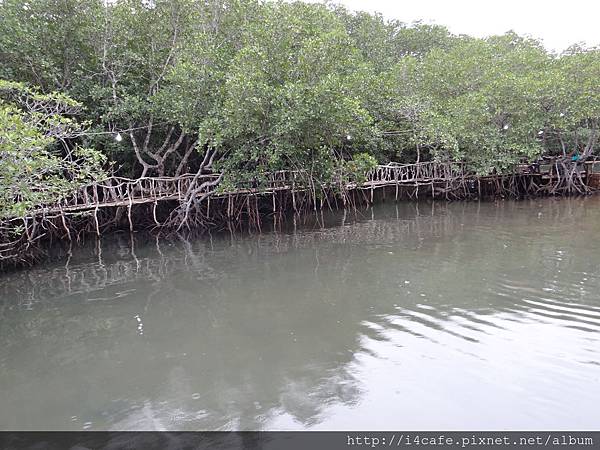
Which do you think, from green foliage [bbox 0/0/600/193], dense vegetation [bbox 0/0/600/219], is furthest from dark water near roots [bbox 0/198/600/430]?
green foliage [bbox 0/0/600/193]

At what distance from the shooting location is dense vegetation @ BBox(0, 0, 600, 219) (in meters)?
10.2

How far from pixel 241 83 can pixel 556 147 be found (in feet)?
48.7

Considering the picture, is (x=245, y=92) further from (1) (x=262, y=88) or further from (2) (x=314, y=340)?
(2) (x=314, y=340)

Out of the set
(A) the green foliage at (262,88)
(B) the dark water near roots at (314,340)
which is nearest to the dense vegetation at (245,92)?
(A) the green foliage at (262,88)

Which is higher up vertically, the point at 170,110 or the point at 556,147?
the point at 170,110

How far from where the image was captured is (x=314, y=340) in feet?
16.7

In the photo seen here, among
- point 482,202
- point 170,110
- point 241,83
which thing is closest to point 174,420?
point 241,83

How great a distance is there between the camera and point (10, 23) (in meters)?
10.7

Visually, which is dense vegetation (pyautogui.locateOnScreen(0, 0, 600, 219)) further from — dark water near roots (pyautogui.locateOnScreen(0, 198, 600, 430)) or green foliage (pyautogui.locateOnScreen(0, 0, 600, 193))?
dark water near roots (pyautogui.locateOnScreen(0, 198, 600, 430))

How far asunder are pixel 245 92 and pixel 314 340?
22.2 feet

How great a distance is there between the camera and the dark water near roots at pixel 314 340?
12.4 ft

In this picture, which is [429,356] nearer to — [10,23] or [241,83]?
[241,83]

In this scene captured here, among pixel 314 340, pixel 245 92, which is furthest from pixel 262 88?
pixel 314 340

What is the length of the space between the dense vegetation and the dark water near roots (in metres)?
2.43
